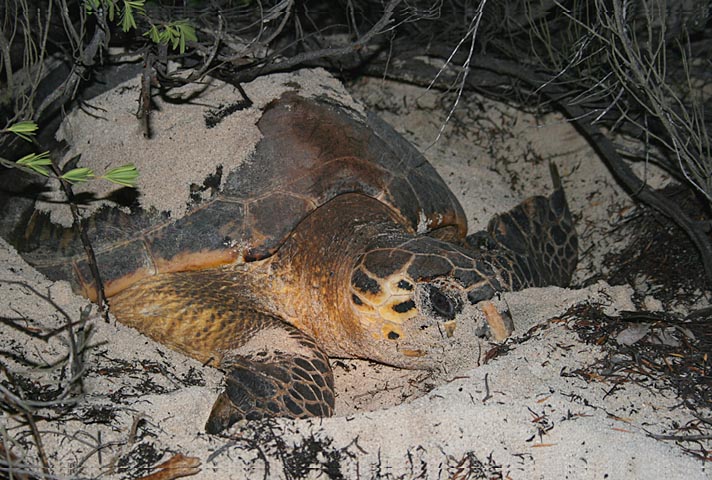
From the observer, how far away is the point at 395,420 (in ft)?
6.78

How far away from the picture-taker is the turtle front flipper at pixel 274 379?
2.24 m

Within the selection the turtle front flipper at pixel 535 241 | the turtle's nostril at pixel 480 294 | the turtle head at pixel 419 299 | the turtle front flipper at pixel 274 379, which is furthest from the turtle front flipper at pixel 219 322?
Answer: the turtle front flipper at pixel 535 241

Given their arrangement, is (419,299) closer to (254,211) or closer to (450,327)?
(450,327)

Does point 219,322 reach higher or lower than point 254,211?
lower

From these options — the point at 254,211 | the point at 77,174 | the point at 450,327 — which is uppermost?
the point at 254,211

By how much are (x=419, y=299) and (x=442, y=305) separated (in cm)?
9

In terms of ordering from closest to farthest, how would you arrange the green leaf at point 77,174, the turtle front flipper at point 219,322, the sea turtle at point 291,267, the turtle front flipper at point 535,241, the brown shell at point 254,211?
the green leaf at point 77,174
the sea turtle at point 291,267
the turtle front flipper at point 219,322
the brown shell at point 254,211
the turtle front flipper at point 535,241

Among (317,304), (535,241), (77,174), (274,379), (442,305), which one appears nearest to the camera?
(77,174)

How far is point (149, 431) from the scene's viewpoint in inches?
78.2

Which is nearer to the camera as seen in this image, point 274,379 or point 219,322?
point 274,379

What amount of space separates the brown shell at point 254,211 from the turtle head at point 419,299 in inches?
21.0

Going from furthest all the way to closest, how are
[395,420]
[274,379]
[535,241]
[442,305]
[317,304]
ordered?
[535,241] → [317,304] → [274,379] → [442,305] → [395,420]

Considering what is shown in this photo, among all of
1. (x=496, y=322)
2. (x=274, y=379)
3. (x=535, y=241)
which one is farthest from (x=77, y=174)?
(x=535, y=241)

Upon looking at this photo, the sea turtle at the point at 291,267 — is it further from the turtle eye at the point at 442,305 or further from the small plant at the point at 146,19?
the small plant at the point at 146,19
